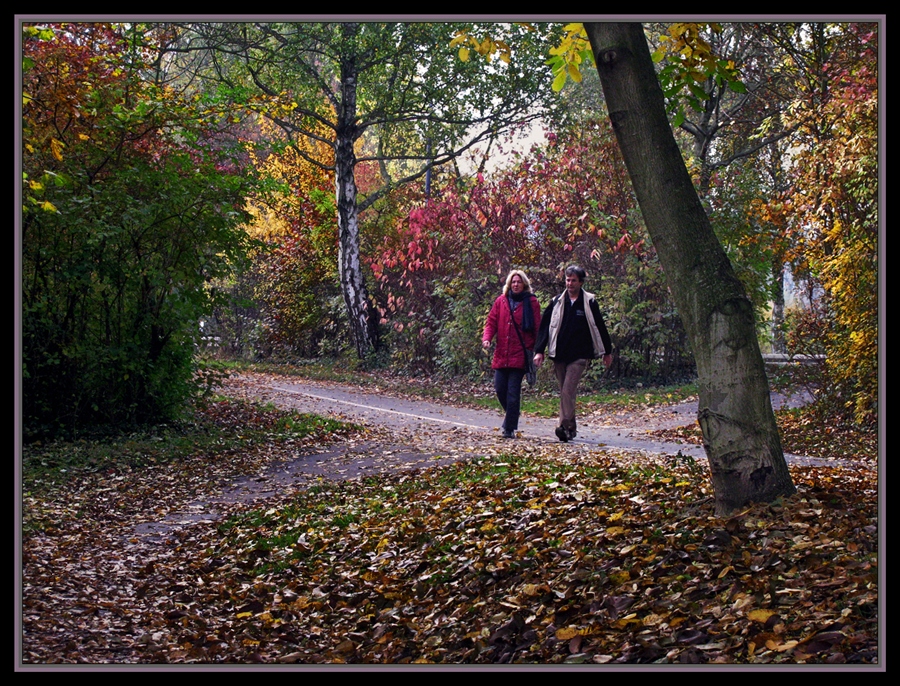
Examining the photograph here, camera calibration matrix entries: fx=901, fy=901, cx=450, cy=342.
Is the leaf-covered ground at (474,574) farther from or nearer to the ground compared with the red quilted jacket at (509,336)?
nearer to the ground

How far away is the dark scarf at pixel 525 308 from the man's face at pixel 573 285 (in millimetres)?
910

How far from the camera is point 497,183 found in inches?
827

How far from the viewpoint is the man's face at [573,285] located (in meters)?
11.0

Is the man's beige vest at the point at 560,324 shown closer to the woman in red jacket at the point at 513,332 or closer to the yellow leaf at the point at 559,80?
the woman in red jacket at the point at 513,332

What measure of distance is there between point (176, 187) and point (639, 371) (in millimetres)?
11299

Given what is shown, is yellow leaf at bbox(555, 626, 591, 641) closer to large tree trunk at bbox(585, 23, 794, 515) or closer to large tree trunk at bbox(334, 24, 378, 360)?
large tree trunk at bbox(585, 23, 794, 515)

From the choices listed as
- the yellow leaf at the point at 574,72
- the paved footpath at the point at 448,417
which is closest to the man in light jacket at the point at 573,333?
the paved footpath at the point at 448,417

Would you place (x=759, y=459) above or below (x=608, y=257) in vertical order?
below

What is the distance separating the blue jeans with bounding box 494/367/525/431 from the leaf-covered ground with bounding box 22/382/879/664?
2.98 meters

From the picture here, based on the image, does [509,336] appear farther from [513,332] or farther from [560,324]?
[560,324]

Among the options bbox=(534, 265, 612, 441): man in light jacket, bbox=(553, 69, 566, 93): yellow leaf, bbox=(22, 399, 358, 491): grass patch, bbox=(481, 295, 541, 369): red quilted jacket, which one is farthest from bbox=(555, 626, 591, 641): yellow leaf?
bbox=(481, 295, 541, 369): red quilted jacket

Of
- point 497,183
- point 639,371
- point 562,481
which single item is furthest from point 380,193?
point 562,481
